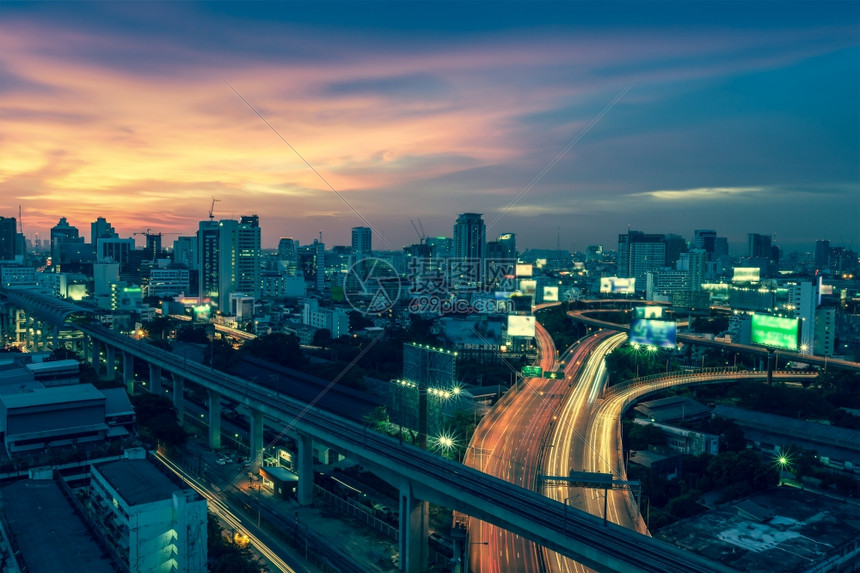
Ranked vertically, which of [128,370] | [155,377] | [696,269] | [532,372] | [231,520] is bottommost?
[231,520]

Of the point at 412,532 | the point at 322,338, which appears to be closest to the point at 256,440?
the point at 412,532

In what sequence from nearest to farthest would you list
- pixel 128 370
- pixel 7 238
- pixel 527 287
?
pixel 128 370
pixel 527 287
pixel 7 238

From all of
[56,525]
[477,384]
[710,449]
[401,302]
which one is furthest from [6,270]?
[710,449]

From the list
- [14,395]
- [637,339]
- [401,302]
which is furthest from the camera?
[401,302]

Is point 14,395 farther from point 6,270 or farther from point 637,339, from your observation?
point 6,270

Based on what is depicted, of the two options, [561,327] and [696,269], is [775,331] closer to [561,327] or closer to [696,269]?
[561,327]

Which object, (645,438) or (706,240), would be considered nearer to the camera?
(645,438)

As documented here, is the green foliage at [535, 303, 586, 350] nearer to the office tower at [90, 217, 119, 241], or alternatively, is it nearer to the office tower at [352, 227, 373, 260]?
the office tower at [352, 227, 373, 260]

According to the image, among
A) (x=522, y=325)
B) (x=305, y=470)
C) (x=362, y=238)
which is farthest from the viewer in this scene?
(x=362, y=238)

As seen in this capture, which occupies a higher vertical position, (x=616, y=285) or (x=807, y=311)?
(x=616, y=285)
